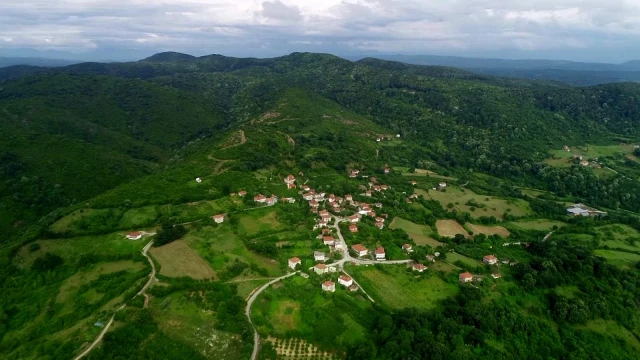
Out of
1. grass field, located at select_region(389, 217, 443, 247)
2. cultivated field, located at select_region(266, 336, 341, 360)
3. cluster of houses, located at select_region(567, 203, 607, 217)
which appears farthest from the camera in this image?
cluster of houses, located at select_region(567, 203, 607, 217)

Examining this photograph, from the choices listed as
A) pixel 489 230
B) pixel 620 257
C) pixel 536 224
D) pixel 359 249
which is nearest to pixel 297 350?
pixel 359 249

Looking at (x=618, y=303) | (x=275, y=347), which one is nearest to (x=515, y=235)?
(x=618, y=303)

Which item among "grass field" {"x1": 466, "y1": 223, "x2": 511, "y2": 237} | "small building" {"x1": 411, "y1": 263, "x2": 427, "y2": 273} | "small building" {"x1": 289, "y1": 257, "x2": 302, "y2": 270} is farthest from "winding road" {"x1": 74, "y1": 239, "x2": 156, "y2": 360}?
"grass field" {"x1": 466, "y1": 223, "x2": 511, "y2": 237}

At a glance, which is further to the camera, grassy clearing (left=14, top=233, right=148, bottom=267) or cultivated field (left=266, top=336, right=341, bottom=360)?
grassy clearing (left=14, top=233, right=148, bottom=267)

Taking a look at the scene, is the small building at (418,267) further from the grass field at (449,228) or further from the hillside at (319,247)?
the grass field at (449,228)

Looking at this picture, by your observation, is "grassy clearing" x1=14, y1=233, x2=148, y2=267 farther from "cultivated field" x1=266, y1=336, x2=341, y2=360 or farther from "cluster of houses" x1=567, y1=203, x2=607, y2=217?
"cluster of houses" x1=567, y1=203, x2=607, y2=217

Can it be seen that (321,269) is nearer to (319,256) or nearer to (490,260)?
(319,256)
